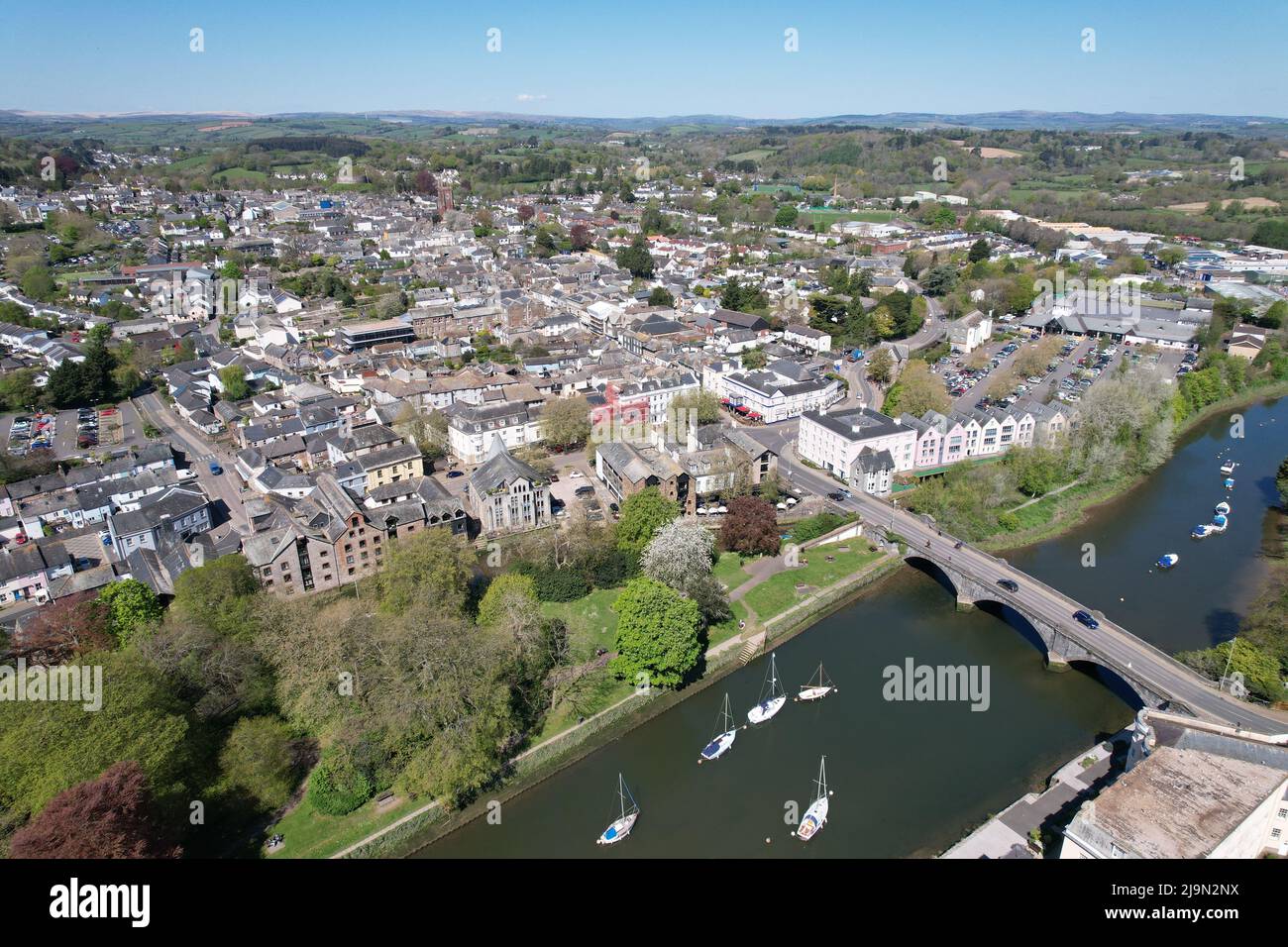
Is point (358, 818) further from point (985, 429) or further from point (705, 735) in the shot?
point (985, 429)

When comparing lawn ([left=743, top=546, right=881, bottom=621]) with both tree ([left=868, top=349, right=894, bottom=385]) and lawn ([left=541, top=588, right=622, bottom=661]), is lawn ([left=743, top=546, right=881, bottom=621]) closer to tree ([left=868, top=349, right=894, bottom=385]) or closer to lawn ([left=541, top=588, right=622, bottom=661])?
lawn ([left=541, top=588, right=622, bottom=661])

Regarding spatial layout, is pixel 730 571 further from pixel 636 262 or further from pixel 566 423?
pixel 636 262

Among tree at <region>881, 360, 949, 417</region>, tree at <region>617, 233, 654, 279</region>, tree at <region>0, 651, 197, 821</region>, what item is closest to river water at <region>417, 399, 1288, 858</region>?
tree at <region>0, 651, 197, 821</region>

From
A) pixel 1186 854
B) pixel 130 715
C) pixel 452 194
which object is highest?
pixel 452 194

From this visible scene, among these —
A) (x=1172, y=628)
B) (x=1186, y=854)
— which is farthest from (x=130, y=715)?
(x=1172, y=628)

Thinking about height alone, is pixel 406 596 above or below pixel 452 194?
below
